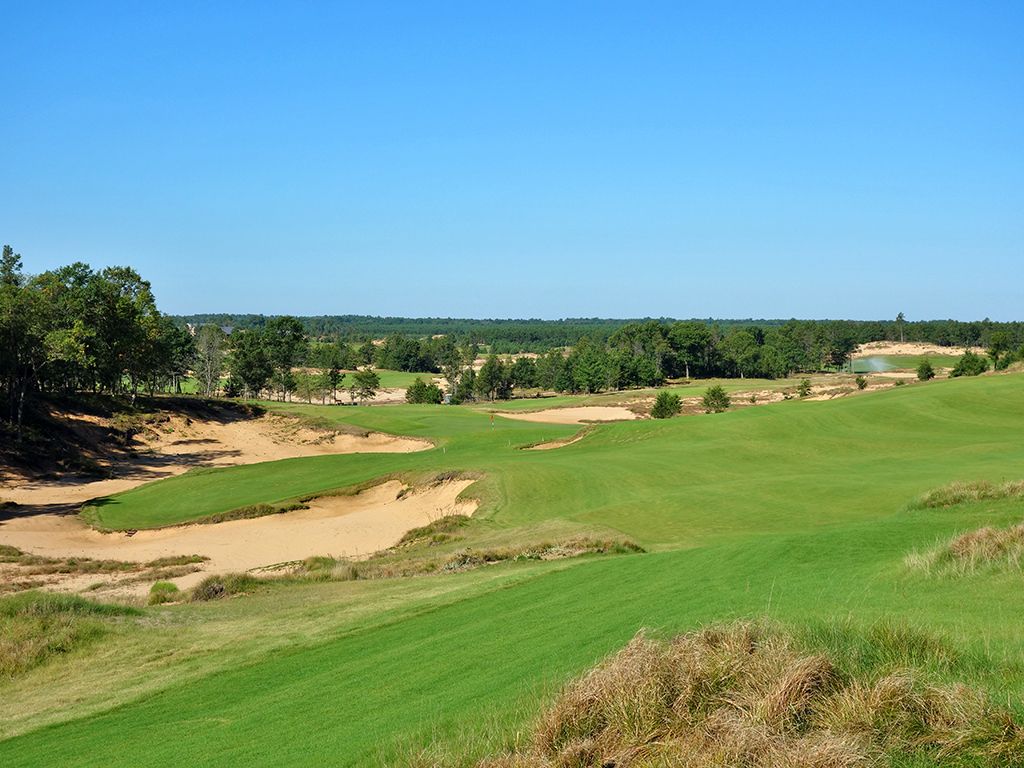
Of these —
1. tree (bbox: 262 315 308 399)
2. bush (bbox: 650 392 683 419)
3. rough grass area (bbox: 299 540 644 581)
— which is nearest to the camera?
rough grass area (bbox: 299 540 644 581)

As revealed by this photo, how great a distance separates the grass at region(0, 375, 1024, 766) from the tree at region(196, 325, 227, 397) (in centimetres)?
8352

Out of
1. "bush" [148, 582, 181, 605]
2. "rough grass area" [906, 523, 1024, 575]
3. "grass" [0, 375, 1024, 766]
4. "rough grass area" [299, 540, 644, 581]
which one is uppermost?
"rough grass area" [906, 523, 1024, 575]

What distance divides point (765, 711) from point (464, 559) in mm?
18015

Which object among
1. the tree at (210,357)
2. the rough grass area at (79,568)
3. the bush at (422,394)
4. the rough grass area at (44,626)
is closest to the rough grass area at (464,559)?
the rough grass area at (79,568)

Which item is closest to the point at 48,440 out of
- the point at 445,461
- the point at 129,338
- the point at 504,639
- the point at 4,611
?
the point at 129,338

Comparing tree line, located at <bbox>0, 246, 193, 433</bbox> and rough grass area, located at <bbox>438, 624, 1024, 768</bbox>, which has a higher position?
tree line, located at <bbox>0, 246, 193, 433</bbox>

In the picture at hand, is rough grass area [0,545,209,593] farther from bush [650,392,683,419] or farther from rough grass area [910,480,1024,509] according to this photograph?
bush [650,392,683,419]

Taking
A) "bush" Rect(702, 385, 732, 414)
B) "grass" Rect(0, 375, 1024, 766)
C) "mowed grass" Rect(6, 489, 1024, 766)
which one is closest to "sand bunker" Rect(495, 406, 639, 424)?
"bush" Rect(702, 385, 732, 414)

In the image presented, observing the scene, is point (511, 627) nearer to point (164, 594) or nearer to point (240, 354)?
point (164, 594)

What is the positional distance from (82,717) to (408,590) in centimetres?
820

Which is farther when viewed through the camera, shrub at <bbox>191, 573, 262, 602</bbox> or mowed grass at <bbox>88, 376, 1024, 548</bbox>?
mowed grass at <bbox>88, 376, 1024, 548</bbox>

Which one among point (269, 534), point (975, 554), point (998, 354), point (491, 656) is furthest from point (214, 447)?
point (998, 354)

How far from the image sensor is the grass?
9.31 m

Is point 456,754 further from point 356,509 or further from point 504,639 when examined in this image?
point 356,509
